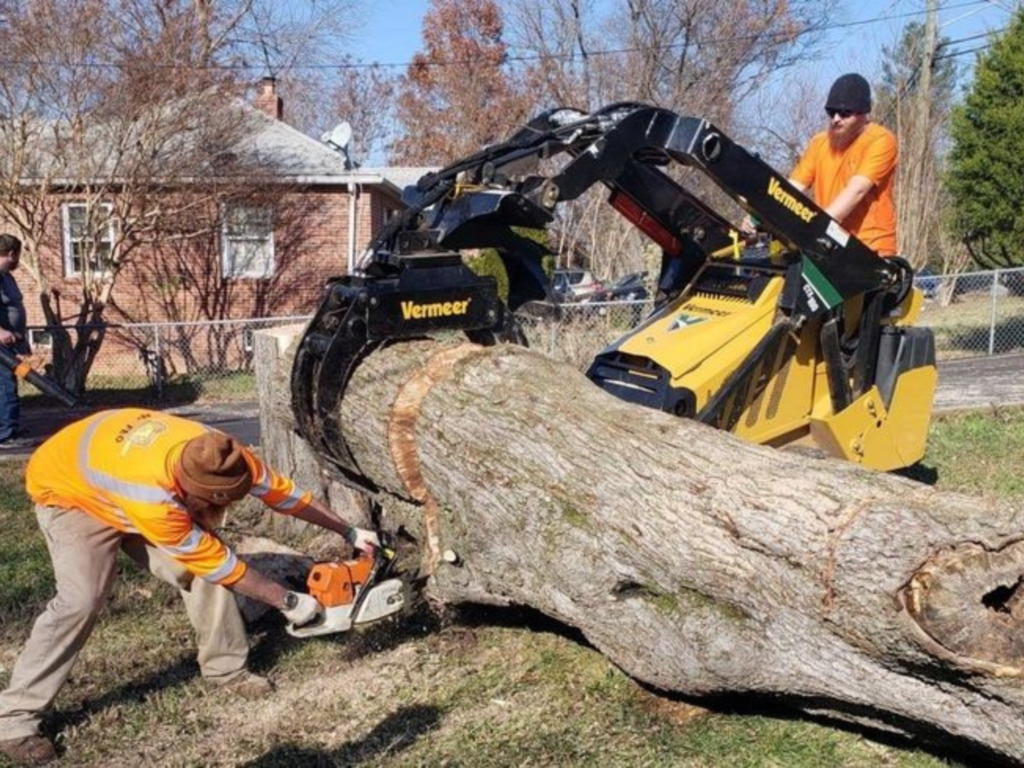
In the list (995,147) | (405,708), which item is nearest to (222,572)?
(405,708)

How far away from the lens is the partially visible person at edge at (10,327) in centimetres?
986

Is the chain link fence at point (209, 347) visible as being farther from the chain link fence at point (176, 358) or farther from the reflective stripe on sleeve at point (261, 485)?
the reflective stripe on sleeve at point (261, 485)

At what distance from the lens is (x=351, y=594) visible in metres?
4.46

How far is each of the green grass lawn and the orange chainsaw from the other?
0.38 m

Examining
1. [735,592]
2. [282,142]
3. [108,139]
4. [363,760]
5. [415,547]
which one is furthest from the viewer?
[282,142]

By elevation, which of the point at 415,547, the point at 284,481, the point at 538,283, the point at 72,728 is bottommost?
the point at 72,728

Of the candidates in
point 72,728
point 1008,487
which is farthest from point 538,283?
point 1008,487

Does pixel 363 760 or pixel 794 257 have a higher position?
pixel 794 257

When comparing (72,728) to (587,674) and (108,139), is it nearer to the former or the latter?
(587,674)

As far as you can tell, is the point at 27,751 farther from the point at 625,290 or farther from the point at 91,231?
the point at 625,290

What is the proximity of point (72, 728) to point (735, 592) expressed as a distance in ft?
8.81

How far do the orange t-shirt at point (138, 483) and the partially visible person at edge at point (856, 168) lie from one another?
129 inches

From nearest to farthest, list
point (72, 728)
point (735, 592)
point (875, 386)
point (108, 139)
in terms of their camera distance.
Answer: point (735, 592) < point (72, 728) < point (875, 386) < point (108, 139)

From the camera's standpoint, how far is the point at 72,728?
4.45m
